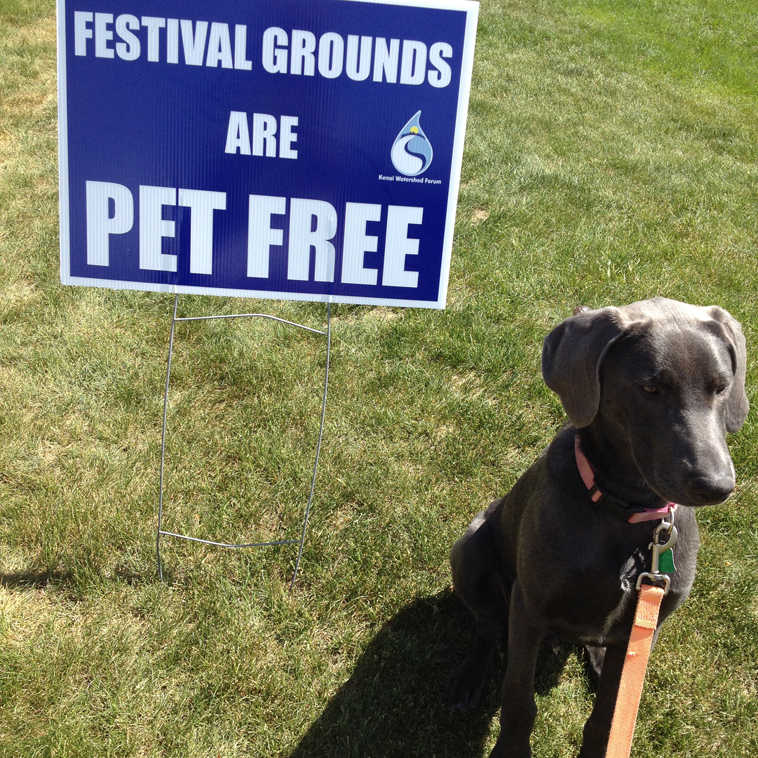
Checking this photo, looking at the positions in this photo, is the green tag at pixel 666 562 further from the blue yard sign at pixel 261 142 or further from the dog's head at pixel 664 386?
the blue yard sign at pixel 261 142

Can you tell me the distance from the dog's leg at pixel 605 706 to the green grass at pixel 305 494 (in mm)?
268

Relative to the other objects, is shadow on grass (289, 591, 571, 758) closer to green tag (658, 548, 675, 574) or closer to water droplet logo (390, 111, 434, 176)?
green tag (658, 548, 675, 574)

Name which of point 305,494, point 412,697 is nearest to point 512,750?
point 412,697

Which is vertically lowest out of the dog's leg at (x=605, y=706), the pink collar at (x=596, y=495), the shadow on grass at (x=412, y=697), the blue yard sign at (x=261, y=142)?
the shadow on grass at (x=412, y=697)

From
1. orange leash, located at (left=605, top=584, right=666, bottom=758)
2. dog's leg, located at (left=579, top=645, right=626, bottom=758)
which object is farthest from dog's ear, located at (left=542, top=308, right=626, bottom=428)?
dog's leg, located at (left=579, top=645, right=626, bottom=758)

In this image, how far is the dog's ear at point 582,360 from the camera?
217cm

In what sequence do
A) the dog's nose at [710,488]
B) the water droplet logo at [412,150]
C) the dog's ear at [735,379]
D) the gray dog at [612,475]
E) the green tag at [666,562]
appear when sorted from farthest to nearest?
the water droplet logo at [412,150], the green tag at [666,562], the dog's ear at [735,379], the gray dog at [612,475], the dog's nose at [710,488]

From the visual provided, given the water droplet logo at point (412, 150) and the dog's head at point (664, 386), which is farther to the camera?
the water droplet logo at point (412, 150)

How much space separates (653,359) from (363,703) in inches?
66.4

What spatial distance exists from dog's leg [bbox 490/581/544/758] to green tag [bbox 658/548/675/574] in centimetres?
44

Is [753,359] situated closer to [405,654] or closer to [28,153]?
[405,654]

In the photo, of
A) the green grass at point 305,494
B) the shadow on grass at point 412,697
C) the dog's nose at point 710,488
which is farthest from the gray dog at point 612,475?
the green grass at point 305,494

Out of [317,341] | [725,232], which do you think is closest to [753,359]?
[725,232]

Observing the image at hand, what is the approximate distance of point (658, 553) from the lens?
229 centimetres
